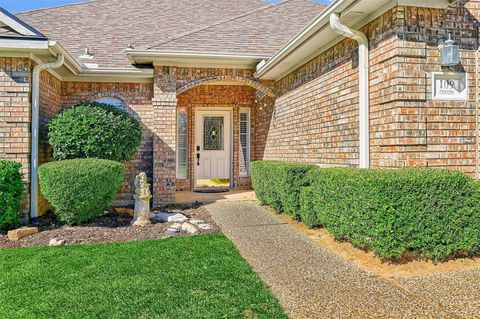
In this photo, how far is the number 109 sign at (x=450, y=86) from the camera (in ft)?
14.3

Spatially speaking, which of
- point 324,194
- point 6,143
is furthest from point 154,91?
point 324,194

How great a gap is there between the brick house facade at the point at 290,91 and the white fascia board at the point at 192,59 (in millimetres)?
24

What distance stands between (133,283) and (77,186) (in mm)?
2937

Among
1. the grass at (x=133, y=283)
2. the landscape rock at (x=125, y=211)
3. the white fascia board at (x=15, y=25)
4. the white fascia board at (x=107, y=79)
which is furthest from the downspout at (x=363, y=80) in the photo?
the white fascia board at (x=15, y=25)

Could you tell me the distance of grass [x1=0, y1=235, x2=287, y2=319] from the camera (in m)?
2.91

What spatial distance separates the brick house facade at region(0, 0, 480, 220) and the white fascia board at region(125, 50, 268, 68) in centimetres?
2

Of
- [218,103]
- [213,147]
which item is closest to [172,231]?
[213,147]

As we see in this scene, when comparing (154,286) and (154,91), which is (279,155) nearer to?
(154,91)

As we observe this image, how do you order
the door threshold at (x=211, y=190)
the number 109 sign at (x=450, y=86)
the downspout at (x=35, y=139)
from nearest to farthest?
1. the number 109 sign at (x=450, y=86)
2. the downspout at (x=35, y=139)
3. the door threshold at (x=211, y=190)

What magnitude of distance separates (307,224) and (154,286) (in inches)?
116

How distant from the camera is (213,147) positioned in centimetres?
1112

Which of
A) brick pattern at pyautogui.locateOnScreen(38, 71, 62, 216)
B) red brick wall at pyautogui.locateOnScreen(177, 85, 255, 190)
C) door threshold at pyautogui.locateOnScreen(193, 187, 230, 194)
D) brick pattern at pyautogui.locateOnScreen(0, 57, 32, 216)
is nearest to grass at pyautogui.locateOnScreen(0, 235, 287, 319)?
brick pattern at pyautogui.locateOnScreen(0, 57, 32, 216)

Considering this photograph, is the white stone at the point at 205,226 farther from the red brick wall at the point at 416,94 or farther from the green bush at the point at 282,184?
the red brick wall at the point at 416,94

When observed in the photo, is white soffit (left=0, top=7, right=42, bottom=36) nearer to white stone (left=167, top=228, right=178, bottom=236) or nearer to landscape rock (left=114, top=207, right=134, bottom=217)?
landscape rock (left=114, top=207, right=134, bottom=217)
